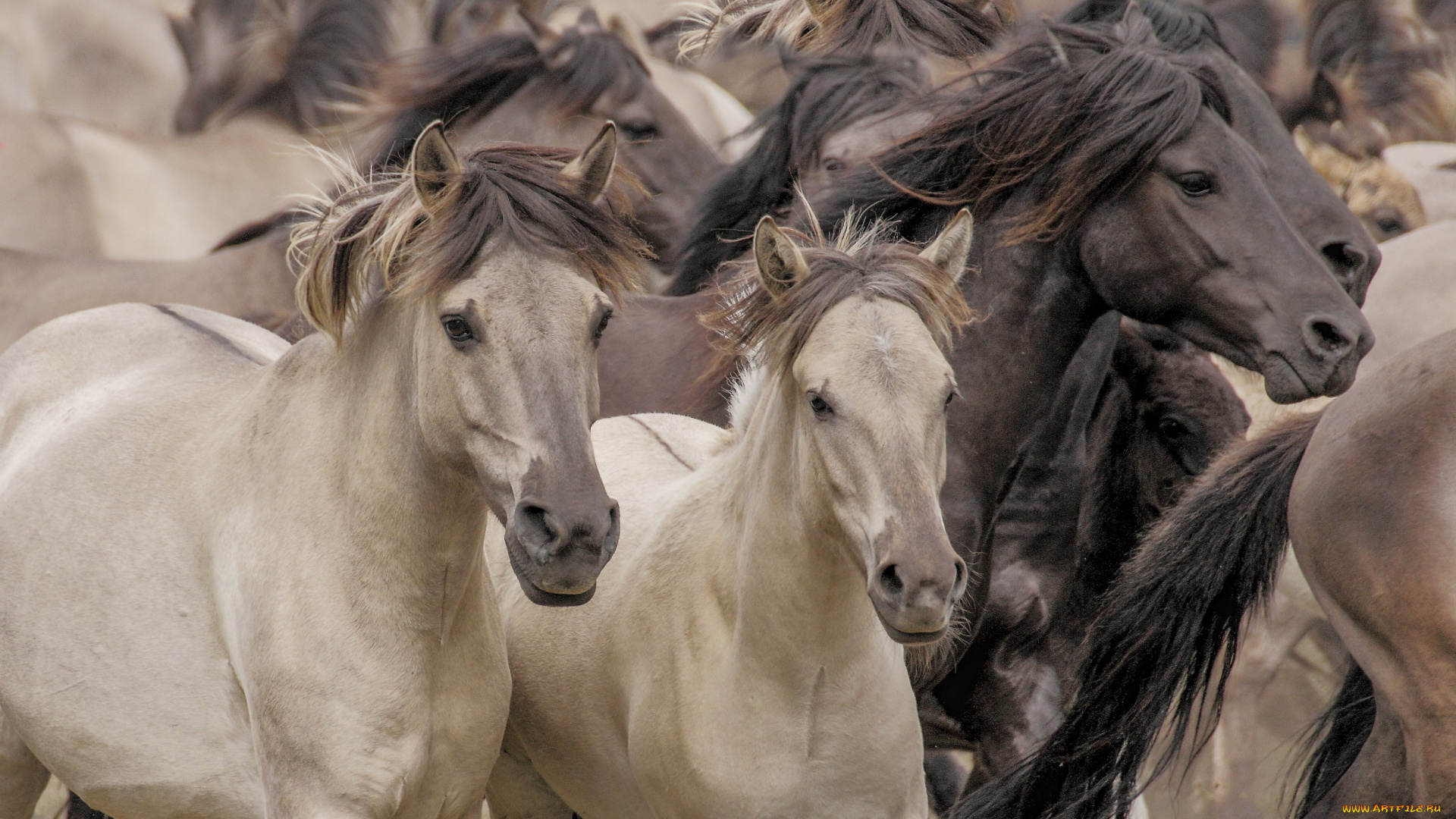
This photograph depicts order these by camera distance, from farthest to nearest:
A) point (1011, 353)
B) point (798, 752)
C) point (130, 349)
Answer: point (1011, 353), point (130, 349), point (798, 752)

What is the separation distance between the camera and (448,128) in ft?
20.3

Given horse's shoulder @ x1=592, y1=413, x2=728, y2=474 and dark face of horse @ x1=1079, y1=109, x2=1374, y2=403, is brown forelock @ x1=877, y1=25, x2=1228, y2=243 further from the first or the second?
horse's shoulder @ x1=592, y1=413, x2=728, y2=474

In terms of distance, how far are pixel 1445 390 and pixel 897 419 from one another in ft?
3.73

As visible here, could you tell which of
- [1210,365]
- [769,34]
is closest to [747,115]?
[769,34]

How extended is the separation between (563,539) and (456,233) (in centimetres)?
64

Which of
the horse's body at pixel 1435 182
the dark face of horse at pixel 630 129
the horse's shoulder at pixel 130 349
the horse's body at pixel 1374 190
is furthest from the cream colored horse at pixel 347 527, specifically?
the horse's body at pixel 1435 182

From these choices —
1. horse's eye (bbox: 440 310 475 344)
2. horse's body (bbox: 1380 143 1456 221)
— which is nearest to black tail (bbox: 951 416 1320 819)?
horse's eye (bbox: 440 310 475 344)

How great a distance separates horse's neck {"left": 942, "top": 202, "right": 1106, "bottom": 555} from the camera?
13.0 feet

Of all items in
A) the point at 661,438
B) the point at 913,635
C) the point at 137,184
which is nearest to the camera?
the point at 913,635

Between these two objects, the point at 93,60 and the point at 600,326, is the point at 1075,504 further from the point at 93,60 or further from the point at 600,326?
the point at 93,60

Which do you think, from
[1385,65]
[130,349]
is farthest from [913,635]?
[1385,65]

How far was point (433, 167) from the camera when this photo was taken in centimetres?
295

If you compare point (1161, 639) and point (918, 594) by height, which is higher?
point (918, 594)

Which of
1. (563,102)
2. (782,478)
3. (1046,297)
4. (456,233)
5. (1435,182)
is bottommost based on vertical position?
(1435,182)
